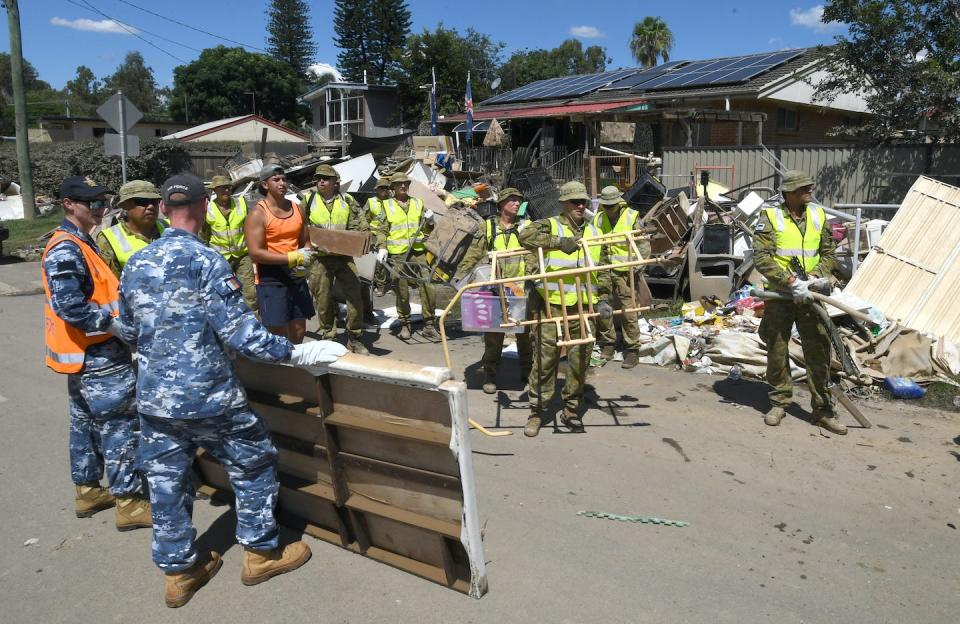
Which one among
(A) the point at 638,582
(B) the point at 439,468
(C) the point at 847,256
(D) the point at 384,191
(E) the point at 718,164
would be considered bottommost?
(A) the point at 638,582

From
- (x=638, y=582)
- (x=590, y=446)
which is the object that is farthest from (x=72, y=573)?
(x=590, y=446)

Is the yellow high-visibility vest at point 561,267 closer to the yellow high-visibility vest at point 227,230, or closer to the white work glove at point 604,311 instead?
the white work glove at point 604,311

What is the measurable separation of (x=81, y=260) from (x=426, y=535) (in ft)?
7.70

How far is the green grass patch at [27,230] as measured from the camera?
54.4 feet

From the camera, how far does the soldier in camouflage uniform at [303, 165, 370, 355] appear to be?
7.67 m

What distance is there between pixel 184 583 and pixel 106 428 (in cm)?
110

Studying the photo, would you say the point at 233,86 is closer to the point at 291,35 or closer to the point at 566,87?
the point at 291,35

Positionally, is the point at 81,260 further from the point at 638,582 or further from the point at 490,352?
the point at 490,352

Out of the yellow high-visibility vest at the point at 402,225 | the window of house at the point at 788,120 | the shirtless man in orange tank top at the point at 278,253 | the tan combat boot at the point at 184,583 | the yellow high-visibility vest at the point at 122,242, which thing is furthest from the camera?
the window of house at the point at 788,120

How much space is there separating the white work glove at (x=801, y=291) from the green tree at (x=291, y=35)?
6933 cm

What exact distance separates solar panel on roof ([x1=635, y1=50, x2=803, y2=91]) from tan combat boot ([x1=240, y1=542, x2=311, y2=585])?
60.9 feet

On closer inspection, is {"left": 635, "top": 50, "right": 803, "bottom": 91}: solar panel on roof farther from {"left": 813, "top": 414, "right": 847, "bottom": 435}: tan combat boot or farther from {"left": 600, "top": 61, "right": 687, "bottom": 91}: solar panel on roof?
{"left": 813, "top": 414, "right": 847, "bottom": 435}: tan combat boot

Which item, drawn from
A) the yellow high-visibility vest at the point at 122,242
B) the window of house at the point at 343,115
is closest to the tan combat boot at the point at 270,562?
the yellow high-visibility vest at the point at 122,242

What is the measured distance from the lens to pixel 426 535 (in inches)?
135
